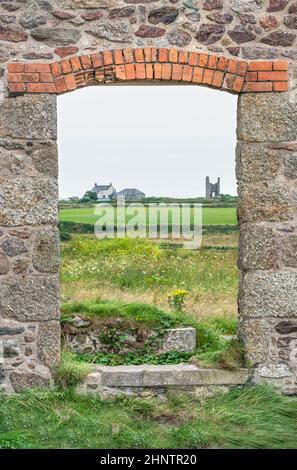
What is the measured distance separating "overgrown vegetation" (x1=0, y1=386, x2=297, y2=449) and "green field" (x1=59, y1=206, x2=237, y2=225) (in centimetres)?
1160

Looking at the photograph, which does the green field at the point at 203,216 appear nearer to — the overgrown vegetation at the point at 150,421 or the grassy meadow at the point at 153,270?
the grassy meadow at the point at 153,270

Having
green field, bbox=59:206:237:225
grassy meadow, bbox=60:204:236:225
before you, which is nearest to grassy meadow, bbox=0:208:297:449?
grassy meadow, bbox=60:204:236:225

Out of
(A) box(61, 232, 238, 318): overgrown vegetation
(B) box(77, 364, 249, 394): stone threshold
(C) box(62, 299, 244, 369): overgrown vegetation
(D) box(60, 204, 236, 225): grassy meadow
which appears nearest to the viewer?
(B) box(77, 364, 249, 394): stone threshold

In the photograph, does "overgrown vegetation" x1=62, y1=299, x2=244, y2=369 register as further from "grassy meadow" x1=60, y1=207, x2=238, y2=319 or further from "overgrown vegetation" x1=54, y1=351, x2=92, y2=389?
"grassy meadow" x1=60, y1=207, x2=238, y2=319

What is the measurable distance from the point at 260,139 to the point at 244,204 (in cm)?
63

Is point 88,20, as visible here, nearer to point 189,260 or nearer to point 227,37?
point 227,37

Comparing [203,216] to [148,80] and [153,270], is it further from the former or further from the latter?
[148,80]

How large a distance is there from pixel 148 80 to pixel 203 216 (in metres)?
13.0

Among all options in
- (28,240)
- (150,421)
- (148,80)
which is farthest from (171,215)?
(150,421)

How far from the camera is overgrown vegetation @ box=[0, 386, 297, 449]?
5.87 meters

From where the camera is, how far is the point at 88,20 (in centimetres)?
669

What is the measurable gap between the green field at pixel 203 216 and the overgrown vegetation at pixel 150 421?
11601mm

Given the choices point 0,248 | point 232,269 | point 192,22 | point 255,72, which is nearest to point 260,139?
point 255,72

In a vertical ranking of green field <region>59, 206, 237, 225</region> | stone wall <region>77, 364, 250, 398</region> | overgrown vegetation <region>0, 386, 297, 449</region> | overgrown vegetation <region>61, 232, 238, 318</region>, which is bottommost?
overgrown vegetation <region>0, 386, 297, 449</region>
